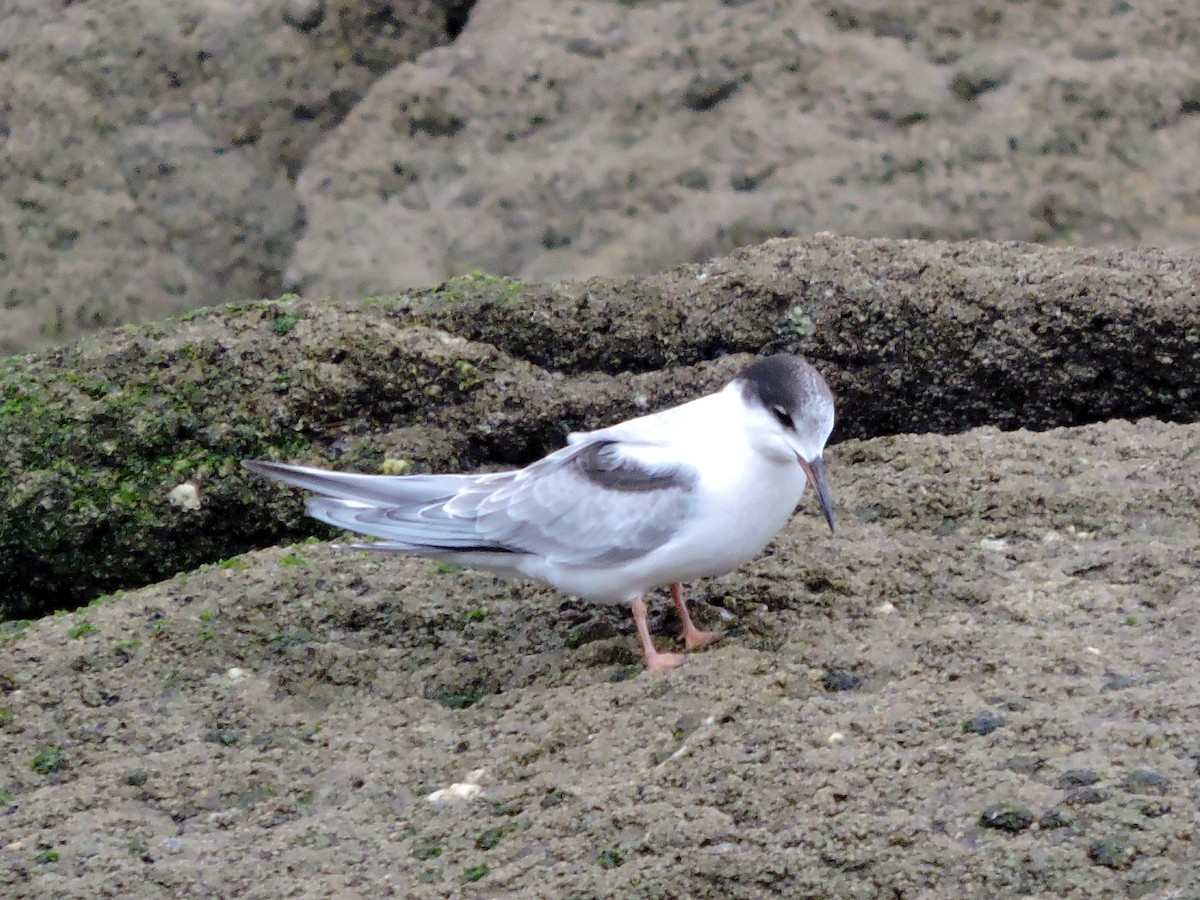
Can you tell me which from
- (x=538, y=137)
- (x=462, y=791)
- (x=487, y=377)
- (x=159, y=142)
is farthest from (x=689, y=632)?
(x=159, y=142)

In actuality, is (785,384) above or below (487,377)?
above

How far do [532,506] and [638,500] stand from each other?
0.33 m

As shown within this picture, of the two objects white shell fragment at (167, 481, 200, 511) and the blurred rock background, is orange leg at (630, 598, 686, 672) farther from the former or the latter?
the blurred rock background

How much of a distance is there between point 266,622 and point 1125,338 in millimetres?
3095

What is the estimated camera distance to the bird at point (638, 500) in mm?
4008

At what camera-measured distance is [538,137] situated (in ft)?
24.1

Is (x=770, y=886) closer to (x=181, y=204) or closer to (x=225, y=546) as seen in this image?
(x=225, y=546)

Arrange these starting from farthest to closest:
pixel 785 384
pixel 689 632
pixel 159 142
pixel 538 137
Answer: pixel 159 142
pixel 538 137
pixel 689 632
pixel 785 384

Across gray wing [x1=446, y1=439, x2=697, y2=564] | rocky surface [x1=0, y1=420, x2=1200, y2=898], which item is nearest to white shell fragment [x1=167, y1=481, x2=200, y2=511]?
rocky surface [x1=0, y1=420, x2=1200, y2=898]

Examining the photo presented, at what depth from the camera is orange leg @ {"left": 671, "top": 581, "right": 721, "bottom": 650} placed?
4.23m

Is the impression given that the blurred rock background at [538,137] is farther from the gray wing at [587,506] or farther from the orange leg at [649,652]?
the orange leg at [649,652]

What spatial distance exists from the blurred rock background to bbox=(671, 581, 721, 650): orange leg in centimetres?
279

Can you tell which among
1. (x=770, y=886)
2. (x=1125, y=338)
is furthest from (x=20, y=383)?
(x=1125, y=338)

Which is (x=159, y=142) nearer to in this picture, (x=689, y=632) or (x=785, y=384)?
(x=689, y=632)
